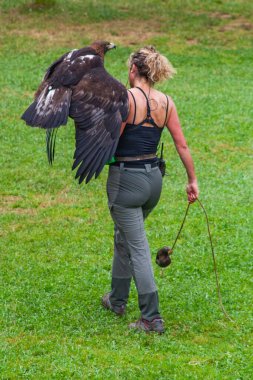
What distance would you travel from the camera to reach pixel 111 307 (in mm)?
7184

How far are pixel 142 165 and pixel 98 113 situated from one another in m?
0.54

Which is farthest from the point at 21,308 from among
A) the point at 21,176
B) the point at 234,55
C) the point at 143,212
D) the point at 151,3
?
the point at 151,3

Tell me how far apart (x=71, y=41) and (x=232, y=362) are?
1459 centimetres

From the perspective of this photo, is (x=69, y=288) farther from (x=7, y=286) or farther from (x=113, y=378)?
(x=113, y=378)

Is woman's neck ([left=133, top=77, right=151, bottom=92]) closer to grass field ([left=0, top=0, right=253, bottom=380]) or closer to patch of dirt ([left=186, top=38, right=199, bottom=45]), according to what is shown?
grass field ([left=0, top=0, right=253, bottom=380])

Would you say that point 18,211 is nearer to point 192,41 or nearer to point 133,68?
point 133,68

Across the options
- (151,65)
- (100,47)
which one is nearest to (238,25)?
(100,47)

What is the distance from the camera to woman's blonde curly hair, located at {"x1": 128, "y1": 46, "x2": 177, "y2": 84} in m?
6.52

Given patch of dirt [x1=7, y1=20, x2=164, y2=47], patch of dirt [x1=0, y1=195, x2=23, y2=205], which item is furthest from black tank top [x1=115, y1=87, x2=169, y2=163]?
patch of dirt [x1=7, y1=20, x2=164, y2=47]

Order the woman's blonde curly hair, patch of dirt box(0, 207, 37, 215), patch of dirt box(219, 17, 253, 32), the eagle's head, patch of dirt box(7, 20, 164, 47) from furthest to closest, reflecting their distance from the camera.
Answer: patch of dirt box(219, 17, 253, 32)
patch of dirt box(7, 20, 164, 47)
patch of dirt box(0, 207, 37, 215)
the eagle's head
the woman's blonde curly hair

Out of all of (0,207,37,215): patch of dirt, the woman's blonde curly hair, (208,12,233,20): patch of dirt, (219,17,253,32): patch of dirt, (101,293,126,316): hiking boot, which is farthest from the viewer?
(208,12,233,20): patch of dirt

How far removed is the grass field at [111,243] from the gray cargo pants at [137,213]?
0.32 metres

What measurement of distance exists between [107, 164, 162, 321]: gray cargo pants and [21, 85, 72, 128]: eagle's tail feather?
63 centimetres

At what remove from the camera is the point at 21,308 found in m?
7.28
